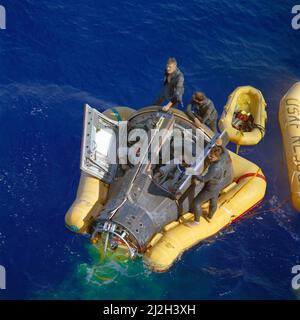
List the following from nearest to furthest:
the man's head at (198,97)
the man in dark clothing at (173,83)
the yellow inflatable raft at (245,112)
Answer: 1. the man's head at (198,97)
2. the man in dark clothing at (173,83)
3. the yellow inflatable raft at (245,112)

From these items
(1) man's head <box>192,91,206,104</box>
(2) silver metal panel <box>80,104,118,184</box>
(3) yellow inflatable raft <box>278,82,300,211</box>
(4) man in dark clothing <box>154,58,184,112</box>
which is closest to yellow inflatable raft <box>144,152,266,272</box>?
(3) yellow inflatable raft <box>278,82,300,211</box>

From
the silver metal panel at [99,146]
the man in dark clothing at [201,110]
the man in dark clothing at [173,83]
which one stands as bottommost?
the silver metal panel at [99,146]

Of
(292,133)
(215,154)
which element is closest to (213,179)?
(215,154)

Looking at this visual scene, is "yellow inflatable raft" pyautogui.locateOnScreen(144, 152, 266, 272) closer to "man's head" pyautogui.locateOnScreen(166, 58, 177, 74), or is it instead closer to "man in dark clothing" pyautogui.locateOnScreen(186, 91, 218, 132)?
"man in dark clothing" pyautogui.locateOnScreen(186, 91, 218, 132)

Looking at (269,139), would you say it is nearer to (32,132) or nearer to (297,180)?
(297,180)

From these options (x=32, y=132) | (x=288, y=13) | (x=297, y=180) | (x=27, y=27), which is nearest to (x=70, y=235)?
(x=32, y=132)

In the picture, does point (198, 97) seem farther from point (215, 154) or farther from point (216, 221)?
point (216, 221)

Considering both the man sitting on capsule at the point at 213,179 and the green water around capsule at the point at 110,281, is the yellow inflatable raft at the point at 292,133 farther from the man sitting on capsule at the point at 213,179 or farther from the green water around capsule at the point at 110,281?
the green water around capsule at the point at 110,281

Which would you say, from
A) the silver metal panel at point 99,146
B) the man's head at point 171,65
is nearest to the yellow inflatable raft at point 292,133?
the man's head at point 171,65
